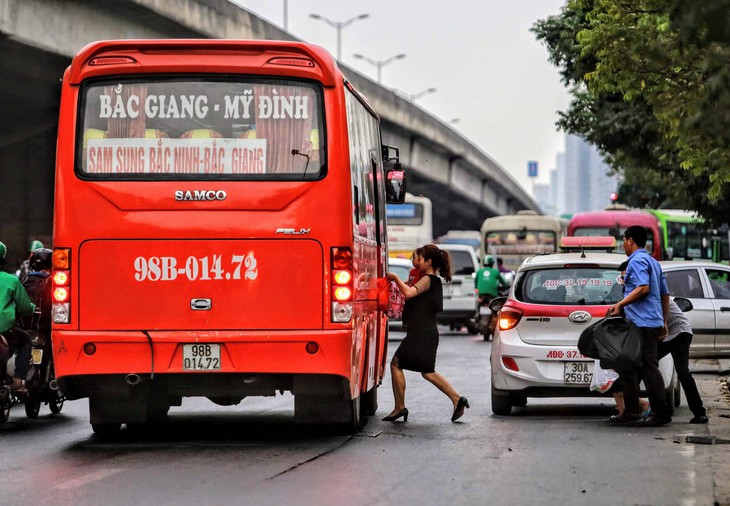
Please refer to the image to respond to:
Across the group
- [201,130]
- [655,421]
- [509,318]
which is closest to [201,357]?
[201,130]

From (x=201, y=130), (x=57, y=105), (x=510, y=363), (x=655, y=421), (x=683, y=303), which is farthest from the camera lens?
(x=57, y=105)

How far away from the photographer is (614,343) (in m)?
13.4

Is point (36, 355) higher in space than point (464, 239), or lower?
lower

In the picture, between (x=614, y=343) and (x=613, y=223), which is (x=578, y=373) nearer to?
(x=614, y=343)

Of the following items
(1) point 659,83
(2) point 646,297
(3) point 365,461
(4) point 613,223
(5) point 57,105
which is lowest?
(3) point 365,461

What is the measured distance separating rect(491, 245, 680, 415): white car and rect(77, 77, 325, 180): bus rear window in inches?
139

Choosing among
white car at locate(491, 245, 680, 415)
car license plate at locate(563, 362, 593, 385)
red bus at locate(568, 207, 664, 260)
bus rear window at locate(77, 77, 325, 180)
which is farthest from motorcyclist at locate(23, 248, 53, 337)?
red bus at locate(568, 207, 664, 260)

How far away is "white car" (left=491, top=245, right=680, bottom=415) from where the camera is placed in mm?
14359

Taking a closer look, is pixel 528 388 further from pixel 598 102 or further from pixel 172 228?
pixel 598 102

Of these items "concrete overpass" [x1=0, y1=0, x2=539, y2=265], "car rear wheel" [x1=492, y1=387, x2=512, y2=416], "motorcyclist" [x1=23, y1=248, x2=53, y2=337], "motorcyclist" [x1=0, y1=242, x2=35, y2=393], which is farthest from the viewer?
"concrete overpass" [x1=0, y1=0, x2=539, y2=265]

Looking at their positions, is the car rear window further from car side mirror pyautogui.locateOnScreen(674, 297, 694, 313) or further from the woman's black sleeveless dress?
the woman's black sleeveless dress

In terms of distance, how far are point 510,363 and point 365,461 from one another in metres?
3.80

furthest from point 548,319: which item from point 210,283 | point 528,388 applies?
point 210,283

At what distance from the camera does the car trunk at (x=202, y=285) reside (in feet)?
38.6
